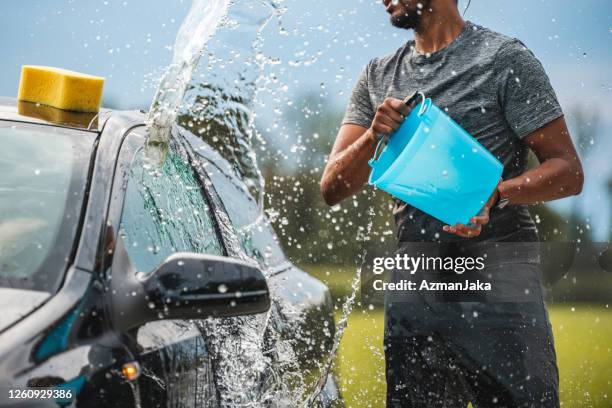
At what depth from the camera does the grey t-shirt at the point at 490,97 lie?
2.69 meters

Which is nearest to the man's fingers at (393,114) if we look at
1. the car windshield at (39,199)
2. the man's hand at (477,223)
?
the man's hand at (477,223)

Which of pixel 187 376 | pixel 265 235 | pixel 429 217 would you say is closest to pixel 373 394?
pixel 265 235

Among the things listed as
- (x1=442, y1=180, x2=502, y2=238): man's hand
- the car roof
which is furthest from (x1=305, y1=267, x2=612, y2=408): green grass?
the car roof

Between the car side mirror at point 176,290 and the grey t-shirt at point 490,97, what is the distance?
104 centimetres

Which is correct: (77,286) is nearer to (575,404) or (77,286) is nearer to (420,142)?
(420,142)

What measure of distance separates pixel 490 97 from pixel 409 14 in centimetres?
46

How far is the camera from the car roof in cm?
242

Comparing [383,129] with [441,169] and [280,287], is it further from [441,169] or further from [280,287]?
[280,287]

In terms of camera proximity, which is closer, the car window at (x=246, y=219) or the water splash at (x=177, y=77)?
the water splash at (x=177, y=77)

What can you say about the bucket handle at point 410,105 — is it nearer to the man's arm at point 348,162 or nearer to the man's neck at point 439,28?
the man's arm at point 348,162

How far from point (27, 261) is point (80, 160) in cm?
37

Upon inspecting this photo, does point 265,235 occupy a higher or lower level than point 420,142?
lower

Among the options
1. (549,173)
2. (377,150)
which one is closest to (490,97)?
(549,173)

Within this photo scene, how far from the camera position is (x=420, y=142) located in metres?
2.47
